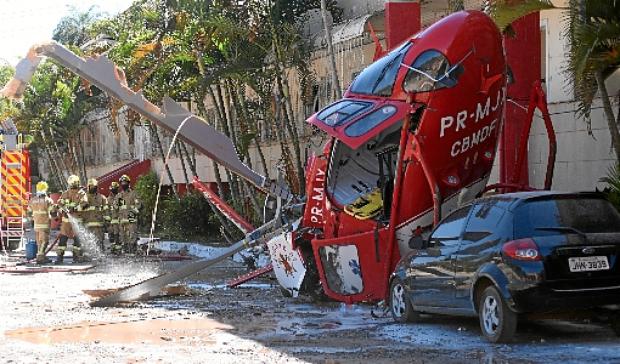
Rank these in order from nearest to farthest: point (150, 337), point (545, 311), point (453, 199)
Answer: point (545, 311), point (150, 337), point (453, 199)


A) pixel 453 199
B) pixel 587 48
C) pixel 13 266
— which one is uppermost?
pixel 587 48

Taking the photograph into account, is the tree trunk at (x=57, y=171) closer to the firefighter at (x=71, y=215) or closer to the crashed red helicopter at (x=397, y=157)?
the firefighter at (x=71, y=215)

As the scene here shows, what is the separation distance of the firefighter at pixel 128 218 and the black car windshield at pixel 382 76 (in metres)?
12.6

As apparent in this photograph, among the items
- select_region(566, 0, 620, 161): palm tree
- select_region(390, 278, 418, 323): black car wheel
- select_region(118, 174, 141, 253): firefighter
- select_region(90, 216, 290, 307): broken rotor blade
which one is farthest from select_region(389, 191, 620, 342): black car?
select_region(118, 174, 141, 253): firefighter

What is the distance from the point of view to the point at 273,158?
27.5 meters

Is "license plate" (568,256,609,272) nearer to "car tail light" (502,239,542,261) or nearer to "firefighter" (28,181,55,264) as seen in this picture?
"car tail light" (502,239,542,261)

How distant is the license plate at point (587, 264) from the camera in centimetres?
898

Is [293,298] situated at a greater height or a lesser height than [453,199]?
lesser

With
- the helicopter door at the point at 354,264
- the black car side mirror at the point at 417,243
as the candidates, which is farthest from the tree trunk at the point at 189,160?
the black car side mirror at the point at 417,243

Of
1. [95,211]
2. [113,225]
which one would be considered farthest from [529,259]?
[113,225]

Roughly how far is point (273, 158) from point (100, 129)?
96.4ft

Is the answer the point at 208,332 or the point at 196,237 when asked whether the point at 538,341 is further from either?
the point at 196,237

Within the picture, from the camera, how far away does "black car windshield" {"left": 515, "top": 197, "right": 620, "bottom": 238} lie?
9188mm

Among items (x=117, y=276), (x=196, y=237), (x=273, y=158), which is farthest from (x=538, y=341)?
(x=196, y=237)
